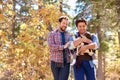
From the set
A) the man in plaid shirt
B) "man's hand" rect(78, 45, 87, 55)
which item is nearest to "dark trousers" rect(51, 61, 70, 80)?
the man in plaid shirt

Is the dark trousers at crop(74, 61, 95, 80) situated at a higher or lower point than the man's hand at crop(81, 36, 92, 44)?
lower

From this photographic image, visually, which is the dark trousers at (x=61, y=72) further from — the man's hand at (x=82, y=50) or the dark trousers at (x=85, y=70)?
the man's hand at (x=82, y=50)

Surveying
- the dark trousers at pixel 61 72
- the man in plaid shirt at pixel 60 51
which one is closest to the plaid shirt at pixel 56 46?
the man in plaid shirt at pixel 60 51

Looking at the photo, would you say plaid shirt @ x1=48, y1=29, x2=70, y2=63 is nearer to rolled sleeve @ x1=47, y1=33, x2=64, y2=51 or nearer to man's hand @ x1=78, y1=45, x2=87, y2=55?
rolled sleeve @ x1=47, y1=33, x2=64, y2=51

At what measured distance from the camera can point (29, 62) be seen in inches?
384

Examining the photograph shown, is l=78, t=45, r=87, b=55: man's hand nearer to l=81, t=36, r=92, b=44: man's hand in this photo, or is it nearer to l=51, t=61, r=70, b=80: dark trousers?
l=81, t=36, r=92, b=44: man's hand

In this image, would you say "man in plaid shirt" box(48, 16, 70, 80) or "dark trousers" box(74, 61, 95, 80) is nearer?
"dark trousers" box(74, 61, 95, 80)

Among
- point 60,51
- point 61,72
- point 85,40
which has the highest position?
point 85,40

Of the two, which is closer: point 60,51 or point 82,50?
point 82,50

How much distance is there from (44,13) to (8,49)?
5.06 ft

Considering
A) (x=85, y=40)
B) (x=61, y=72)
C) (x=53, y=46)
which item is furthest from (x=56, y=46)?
(x=85, y=40)

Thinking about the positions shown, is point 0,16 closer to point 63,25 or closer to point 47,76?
point 63,25

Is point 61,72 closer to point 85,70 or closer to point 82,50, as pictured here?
point 85,70

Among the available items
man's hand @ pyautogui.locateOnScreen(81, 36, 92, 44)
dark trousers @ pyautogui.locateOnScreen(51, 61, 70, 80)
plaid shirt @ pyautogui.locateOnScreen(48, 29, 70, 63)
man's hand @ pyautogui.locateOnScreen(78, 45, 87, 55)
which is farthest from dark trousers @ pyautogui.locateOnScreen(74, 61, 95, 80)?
plaid shirt @ pyautogui.locateOnScreen(48, 29, 70, 63)
